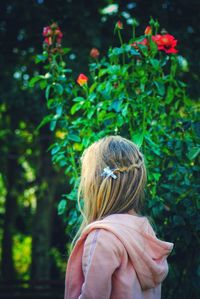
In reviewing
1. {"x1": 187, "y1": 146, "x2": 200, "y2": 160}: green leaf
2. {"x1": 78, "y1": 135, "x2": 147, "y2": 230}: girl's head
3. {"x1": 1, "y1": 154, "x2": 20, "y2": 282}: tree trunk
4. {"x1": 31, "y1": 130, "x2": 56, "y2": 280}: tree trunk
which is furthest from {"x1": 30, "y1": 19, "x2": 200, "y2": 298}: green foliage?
{"x1": 1, "y1": 154, "x2": 20, "y2": 282}: tree trunk

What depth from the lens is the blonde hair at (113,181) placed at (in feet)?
6.80

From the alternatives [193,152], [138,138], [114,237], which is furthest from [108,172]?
[193,152]

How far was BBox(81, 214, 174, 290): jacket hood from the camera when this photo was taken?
6.45 ft

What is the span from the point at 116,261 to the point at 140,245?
0.53 feet

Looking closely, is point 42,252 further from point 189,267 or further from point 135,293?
point 135,293

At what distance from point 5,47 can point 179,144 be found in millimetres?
3273

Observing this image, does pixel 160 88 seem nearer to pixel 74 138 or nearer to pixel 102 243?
pixel 74 138

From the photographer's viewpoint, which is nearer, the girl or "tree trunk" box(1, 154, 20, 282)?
the girl

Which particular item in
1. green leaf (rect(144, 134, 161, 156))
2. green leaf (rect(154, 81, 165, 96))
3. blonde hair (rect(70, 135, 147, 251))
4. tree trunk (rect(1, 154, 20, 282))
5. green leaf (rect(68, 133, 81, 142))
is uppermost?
green leaf (rect(154, 81, 165, 96))

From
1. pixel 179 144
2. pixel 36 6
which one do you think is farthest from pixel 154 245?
pixel 36 6

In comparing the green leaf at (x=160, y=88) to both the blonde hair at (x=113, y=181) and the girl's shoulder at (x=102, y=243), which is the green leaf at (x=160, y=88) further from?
the girl's shoulder at (x=102, y=243)

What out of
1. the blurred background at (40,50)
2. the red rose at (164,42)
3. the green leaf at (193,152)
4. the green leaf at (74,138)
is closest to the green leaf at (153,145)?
the green leaf at (193,152)

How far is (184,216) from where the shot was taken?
9.45ft

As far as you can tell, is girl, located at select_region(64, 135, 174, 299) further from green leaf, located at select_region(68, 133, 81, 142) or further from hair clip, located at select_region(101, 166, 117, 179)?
green leaf, located at select_region(68, 133, 81, 142)
